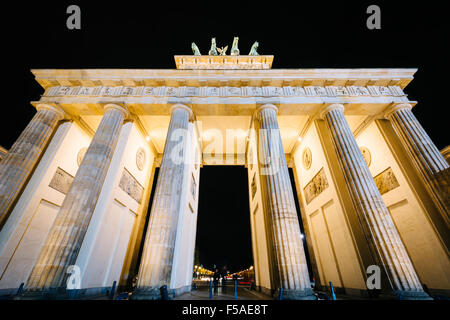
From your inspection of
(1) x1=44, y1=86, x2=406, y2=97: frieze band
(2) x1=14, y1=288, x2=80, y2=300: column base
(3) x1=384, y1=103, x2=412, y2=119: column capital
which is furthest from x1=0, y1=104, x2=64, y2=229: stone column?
(3) x1=384, y1=103, x2=412, y2=119: column capital

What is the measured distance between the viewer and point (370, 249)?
659cm

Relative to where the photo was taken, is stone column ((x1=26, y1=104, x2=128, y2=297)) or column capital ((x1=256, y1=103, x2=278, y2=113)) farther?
column capital ((x1=256, y1=103, x2=278, y2=113))

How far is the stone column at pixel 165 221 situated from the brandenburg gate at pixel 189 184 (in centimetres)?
→ 4

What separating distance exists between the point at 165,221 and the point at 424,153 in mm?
11222

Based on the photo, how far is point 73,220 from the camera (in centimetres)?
661

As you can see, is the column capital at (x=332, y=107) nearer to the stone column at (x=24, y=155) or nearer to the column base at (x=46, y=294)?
the column base at (x=46, y=294)

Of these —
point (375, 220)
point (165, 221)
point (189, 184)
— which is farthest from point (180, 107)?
point (375, 220)

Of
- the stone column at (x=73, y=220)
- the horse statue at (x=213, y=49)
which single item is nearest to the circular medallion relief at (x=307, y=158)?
the stone column at (x=73, y=220)

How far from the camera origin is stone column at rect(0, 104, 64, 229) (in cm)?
708

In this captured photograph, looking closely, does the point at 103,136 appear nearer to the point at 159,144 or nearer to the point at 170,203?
the point at 170,203

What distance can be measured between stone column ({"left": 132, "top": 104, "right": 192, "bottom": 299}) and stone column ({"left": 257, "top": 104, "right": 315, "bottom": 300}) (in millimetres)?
3547

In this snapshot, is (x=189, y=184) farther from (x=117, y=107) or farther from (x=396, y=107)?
(x=396, y=107)

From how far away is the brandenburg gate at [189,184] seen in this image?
20.6ft

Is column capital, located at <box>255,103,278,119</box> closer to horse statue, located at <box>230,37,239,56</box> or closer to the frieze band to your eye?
the frieze band
